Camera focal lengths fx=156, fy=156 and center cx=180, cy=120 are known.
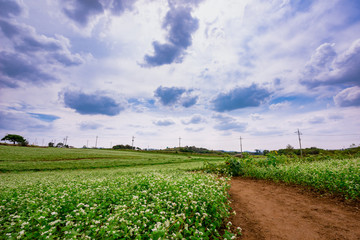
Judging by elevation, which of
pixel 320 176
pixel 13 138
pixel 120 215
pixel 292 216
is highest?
pixel 13 138

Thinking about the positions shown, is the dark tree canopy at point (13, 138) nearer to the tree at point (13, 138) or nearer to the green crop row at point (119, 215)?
the tree at point (13, 138)

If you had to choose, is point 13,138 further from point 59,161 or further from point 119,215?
point 119,215

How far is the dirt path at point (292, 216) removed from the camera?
5.35 metres

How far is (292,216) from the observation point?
6488mm

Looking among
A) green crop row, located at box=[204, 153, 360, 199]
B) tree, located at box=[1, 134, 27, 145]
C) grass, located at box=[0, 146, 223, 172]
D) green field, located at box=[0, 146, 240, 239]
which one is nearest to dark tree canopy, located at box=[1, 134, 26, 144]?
tree, located at box=[1, 134, 27, 145]

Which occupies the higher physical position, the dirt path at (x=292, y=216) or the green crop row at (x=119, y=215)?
the green crop row at (x=119, y=215)

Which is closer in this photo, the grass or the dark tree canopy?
the grass

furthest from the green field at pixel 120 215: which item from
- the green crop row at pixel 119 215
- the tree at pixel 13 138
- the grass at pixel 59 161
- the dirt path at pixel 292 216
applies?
the tree at pixel 13 138

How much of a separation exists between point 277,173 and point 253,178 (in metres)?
1.82

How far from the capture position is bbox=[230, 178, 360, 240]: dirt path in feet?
17.6

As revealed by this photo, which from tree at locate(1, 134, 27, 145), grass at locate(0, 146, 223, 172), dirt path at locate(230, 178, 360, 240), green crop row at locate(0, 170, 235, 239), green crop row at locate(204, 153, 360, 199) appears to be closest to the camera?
green crop row at locate(0, 170, 235, 239)

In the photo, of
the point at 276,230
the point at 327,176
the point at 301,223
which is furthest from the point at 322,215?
the point at 327,176

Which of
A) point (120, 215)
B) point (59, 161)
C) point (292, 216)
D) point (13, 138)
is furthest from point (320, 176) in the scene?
point (13, 138)

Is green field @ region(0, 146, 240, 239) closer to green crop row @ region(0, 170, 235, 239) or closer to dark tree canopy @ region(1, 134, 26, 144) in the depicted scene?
green crop row @ region(0, 170, 235, 239)
